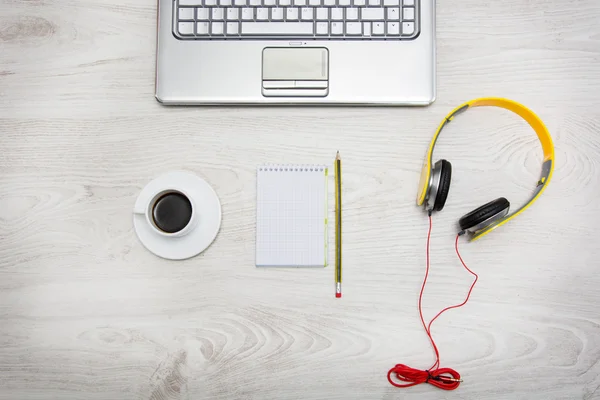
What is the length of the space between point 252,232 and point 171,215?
124 millimetres

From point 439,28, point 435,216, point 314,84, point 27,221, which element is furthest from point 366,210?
point 27,221

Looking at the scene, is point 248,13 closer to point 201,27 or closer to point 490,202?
point 201,27

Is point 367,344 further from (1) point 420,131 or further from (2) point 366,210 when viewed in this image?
(1) point 420,131

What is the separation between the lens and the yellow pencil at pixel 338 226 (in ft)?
2.13

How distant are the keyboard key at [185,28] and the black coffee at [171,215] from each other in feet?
0.83

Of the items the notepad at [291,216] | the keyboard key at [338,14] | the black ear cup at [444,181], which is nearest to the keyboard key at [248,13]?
the keyboard key at [338,14]

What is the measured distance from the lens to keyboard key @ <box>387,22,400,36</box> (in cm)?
66

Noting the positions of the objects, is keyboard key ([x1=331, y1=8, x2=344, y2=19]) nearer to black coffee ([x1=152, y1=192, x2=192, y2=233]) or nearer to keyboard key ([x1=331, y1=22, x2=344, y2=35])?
keyboard key ([x1=331, y1=22, x2=344, y2=35])

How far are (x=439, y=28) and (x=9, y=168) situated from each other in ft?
2.35

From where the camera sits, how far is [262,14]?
659 millimetres

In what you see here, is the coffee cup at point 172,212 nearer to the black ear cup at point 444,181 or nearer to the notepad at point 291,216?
the notepad at point 291,216

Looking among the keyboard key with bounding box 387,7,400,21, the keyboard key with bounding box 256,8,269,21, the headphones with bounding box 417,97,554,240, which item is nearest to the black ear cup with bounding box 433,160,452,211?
the headphones with bounding box 417,97,554,240

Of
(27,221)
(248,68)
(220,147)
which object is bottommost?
(27,221)

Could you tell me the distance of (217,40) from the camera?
66 centimetres
